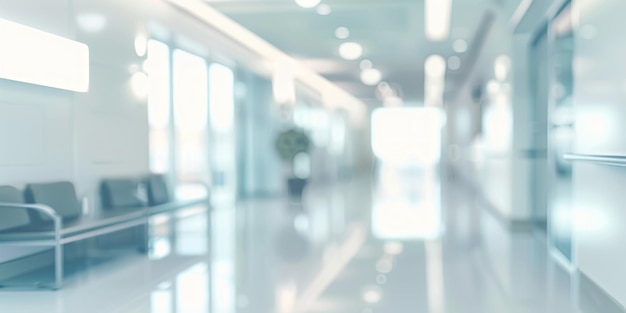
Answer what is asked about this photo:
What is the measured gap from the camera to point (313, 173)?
19.5 m

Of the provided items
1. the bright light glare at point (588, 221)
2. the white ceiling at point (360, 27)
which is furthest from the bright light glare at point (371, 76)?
the bright light glare at point (588, 221)

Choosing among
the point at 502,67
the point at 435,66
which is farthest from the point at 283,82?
the point at 502,67

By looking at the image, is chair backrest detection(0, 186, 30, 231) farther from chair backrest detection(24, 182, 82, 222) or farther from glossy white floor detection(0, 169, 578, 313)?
glossy white floor detection(0, 169, 578, 313)

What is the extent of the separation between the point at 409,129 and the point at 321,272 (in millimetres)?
26230

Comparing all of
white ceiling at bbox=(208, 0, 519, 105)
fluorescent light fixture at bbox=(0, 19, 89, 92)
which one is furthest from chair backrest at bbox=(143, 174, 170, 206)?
white ceiling at bbox=(208, 0, 519, 105)

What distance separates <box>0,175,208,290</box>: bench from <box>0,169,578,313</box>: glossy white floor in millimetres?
→ 396

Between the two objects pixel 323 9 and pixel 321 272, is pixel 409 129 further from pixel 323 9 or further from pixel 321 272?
pixel 321 272

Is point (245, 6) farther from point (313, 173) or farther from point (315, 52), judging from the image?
point (313, 173)

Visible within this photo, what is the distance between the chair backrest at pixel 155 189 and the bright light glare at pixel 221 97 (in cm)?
413

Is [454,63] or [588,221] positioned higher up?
[454,63]

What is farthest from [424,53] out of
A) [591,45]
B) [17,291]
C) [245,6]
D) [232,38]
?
[17,291]

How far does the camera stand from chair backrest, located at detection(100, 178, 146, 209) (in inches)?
259

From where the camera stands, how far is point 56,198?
556 centimetres

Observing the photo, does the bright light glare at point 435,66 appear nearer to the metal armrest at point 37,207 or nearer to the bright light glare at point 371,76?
the bright light glare at point 371,76
